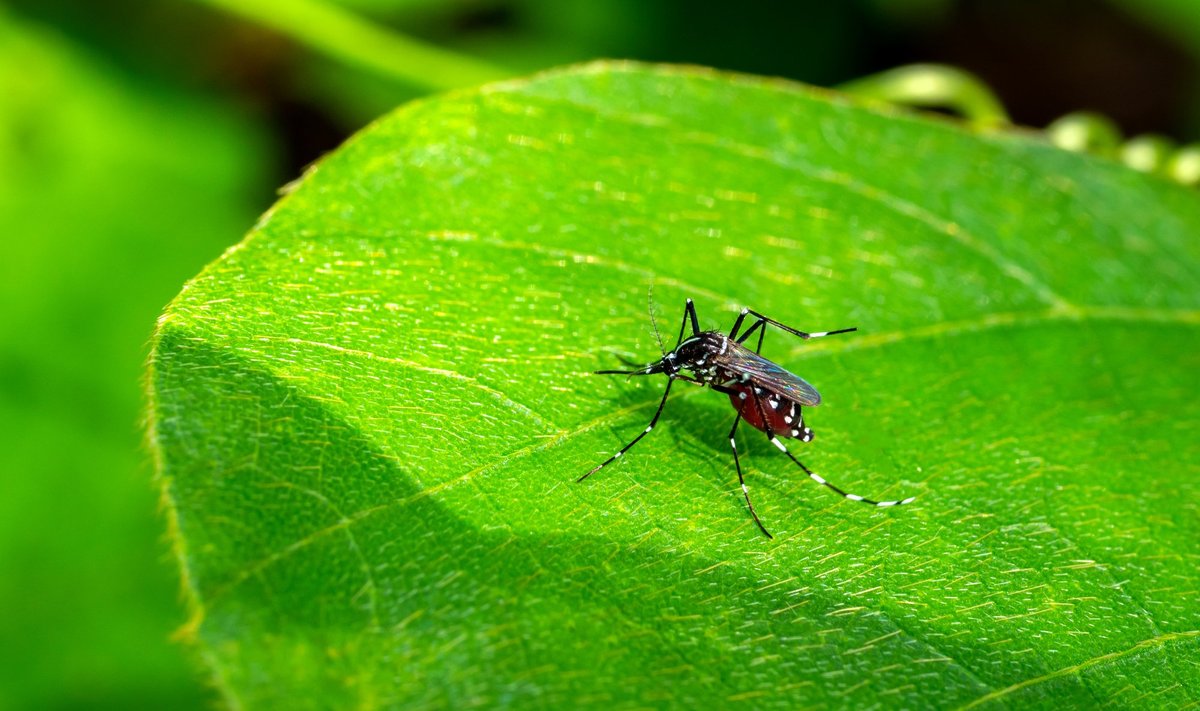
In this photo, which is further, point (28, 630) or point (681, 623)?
point (28, 630)

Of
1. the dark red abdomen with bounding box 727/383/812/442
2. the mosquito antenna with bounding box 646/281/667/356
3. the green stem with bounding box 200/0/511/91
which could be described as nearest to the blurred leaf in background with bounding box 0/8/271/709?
the green stem with bounding box 200/0/511/91

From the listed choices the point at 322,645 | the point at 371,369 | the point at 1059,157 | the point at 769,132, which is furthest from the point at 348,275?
the point at 1059,157

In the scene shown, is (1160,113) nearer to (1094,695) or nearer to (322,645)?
(1094,695)

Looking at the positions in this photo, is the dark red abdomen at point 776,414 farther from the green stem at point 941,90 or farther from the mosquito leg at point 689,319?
the green stem at point 941,90

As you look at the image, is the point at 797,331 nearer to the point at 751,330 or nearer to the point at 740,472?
the point at 751,330

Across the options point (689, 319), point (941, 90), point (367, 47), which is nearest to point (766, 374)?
point (689, 319)

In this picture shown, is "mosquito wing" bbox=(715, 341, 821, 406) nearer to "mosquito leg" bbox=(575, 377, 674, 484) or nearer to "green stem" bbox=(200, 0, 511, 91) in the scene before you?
"mosquito leg" bbox=(575, 377, 674, 484)
